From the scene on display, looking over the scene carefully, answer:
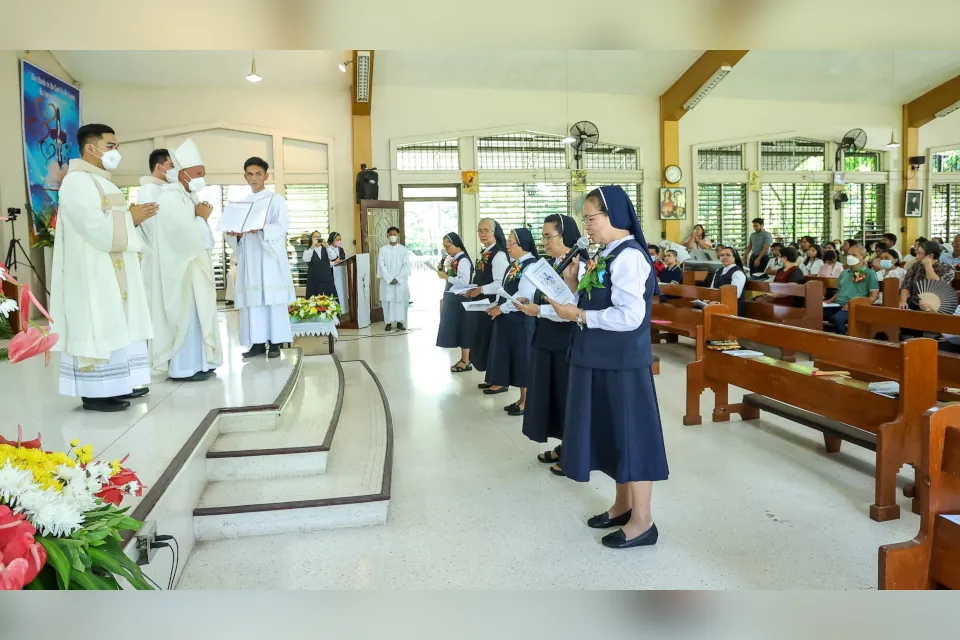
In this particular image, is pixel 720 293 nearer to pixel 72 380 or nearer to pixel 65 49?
pixel 72 380

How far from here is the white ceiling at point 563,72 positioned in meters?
11.6

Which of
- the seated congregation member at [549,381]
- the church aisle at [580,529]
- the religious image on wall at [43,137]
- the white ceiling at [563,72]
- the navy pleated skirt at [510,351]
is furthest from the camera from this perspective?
the white ceiling at [563,72]

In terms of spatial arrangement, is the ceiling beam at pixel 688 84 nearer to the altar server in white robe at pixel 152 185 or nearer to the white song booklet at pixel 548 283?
the altar server in white robe at pixel 152 185

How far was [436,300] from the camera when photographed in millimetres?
14195

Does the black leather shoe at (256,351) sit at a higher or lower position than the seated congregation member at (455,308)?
lower

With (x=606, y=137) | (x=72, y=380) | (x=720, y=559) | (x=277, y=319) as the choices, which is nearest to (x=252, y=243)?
(x=277, y=319)

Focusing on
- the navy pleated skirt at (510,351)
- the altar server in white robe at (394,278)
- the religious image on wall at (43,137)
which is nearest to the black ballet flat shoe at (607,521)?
the navy pleated skirt at (510,351)

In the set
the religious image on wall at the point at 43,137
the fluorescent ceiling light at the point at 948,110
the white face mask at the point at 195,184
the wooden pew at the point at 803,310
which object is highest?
the fluorescent ceiling light at the point at 948,110

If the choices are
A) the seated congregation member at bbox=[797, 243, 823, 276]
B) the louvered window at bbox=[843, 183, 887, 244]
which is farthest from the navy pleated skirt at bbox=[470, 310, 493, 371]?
the louvered window at bbox=[843, 183, 887, 244]

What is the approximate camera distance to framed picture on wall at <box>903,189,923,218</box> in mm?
14359

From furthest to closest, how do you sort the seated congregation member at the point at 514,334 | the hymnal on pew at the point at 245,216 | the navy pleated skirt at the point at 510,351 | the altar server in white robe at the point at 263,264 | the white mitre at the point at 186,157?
the altar server in white robe at the point at 263,264 < the hymnal on pew at the point at 245,216 < the navy pleated skirt at the point at 510,351 < the seated congregation member at the point at 514,334 < the white mitre at the point at 186,157

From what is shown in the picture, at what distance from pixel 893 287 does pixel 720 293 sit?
5.09 feet

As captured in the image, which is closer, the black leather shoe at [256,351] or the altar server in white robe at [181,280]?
the altar server in white robe at [181,280]

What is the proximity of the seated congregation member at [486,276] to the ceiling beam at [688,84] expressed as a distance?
6.72m
